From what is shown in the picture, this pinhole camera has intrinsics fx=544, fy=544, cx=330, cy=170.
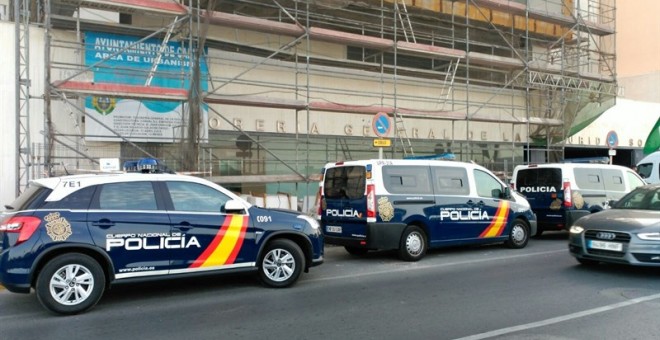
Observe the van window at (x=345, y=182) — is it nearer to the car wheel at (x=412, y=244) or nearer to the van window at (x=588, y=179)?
the car wheel at (x=412, y=244)

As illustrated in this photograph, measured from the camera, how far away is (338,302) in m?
6.74

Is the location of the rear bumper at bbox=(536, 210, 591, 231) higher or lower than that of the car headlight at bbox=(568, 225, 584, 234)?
lower

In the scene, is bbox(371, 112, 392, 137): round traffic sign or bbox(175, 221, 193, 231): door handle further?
bbox(371, 112, 392, 137): round traffic sign

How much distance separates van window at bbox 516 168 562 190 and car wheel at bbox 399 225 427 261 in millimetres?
4788

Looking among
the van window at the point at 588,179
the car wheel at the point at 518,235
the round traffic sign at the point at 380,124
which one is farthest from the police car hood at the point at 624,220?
the round traffic sign at the point at 380,124

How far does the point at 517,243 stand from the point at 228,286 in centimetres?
669

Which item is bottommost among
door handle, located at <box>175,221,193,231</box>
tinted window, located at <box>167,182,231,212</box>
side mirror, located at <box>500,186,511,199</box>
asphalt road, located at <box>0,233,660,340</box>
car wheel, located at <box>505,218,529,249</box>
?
asphalt road, located at <box>0,233,660,340</box>

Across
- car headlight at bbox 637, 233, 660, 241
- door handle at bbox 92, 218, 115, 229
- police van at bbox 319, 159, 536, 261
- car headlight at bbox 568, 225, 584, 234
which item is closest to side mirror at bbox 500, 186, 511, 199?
police van at bbox 319, 159, 536, 261

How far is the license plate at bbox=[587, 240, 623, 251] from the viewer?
7.96 metres

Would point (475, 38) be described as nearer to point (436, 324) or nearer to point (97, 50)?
point (97, 50)

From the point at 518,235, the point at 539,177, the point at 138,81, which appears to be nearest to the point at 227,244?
the point at 518,235

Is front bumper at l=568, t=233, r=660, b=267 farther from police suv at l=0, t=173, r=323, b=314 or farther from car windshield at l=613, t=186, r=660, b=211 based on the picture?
police suv at l=0, t=173, r=323, b=314

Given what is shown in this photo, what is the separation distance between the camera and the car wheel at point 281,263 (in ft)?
24.6

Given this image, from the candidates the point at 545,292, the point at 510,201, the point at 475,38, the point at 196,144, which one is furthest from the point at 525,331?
the point at 475,38
